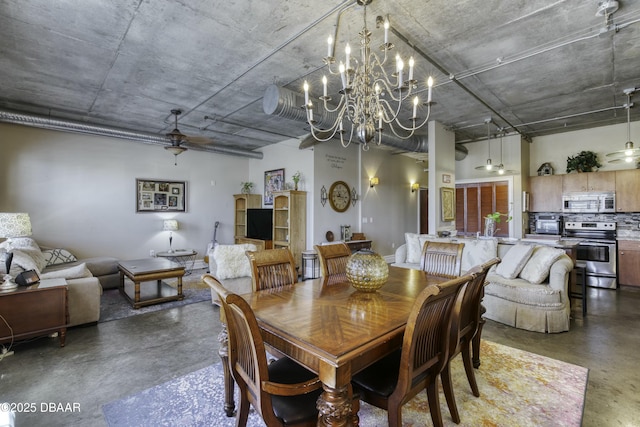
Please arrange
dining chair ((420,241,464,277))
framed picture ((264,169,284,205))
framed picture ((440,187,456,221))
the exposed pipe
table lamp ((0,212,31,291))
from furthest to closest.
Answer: framed picture ((264,169,284,205))
framed picture ((440,187,456,221))
the exposed pipe
table lamp ((0,212,31,291))
dining chair ((420,241,464,277))

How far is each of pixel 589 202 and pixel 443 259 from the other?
514 cm

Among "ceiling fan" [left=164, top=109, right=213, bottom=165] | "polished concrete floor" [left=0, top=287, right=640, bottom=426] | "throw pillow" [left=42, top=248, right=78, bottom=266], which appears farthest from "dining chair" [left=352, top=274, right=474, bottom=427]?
"throw pillow" [left=42, top=248, right=78, bottom=266]

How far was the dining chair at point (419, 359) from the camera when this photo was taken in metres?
1.36

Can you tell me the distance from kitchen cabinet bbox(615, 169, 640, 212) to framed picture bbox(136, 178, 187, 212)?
8982 millimetres

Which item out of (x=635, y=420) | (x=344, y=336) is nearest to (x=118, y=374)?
(x=344, y=336)

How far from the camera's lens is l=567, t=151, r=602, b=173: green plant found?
6009 mm

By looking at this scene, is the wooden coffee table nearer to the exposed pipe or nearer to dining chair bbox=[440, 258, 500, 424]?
the exposed pipe

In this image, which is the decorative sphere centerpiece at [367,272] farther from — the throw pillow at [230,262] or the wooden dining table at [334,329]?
the throw pillow at [230,262]

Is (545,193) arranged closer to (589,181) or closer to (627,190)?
(589,181)

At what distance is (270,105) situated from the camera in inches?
159

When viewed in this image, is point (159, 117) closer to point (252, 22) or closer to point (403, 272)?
point (252, 22)

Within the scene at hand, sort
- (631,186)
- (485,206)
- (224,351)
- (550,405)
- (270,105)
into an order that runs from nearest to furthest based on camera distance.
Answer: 1. (224,351)
2. (550,405)
3. (270,105)
4. (631,186)
5. (485,206)

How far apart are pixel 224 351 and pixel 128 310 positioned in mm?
2967

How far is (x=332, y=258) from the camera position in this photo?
2807 mm
